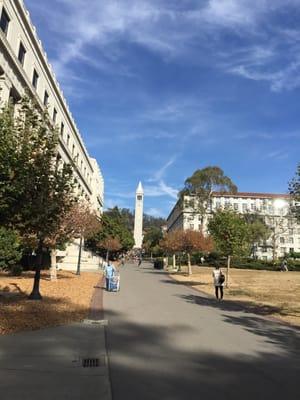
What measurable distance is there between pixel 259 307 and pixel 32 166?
10124 mm

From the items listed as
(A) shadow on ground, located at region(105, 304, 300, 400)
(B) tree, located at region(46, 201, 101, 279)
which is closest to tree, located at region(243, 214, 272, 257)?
(B) tree, located at region(46, 201, 101, 279)

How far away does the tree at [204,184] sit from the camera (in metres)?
61.3

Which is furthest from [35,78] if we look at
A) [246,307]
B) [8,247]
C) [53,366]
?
[53,366]

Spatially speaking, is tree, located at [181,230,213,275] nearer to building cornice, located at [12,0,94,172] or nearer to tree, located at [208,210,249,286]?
tree, located at [208,210,249,286]

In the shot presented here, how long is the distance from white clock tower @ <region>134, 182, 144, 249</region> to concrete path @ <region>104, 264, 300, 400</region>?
12627 cm

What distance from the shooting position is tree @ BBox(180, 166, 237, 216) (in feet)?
201

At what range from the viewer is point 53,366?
6.21m

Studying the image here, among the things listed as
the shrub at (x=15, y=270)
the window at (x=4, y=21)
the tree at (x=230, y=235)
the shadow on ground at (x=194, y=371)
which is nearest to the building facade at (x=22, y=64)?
the window at (x=4, y=21)

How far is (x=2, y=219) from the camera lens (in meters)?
11.7

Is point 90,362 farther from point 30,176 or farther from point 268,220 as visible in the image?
point 268,220

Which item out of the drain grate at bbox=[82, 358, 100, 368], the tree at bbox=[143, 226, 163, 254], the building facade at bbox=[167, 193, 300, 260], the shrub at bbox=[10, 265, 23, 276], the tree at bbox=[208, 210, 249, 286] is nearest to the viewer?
the drain grate at bbox=[82, 358, 100, 368]

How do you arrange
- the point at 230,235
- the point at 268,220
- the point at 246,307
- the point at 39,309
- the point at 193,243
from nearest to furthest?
the point at 39,309
the point at 246,307
the point at 230,235
the point at 193,243
the point at 268,220

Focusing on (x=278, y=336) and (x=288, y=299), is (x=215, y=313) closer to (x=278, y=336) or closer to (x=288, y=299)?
(x=278, y=336)

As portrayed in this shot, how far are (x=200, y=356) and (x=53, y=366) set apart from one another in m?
2.71
